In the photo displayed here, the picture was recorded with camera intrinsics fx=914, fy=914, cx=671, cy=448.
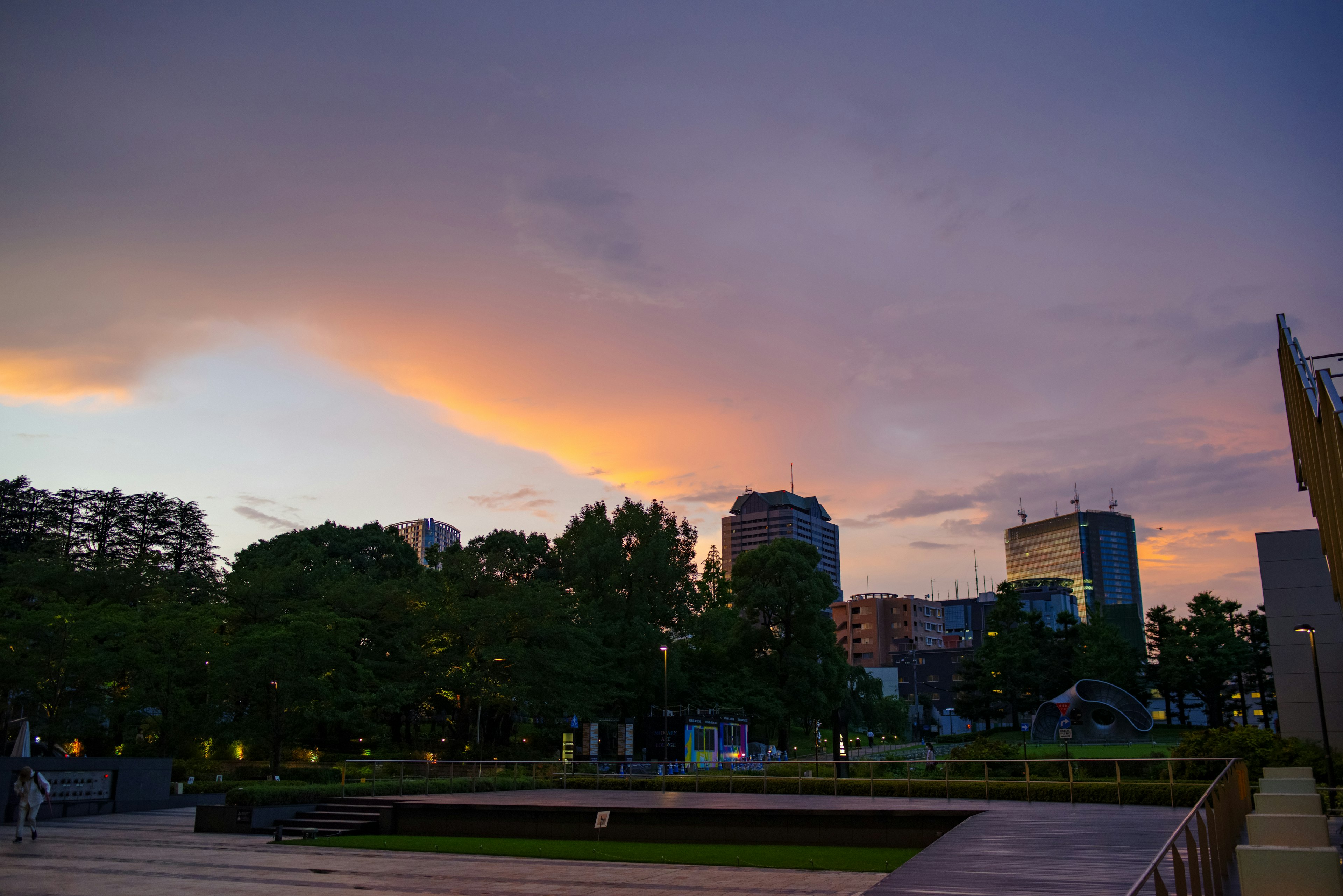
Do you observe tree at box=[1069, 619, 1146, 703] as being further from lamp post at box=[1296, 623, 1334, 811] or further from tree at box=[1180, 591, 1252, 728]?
lamp post at box=[1296, 623, 1334, 811]

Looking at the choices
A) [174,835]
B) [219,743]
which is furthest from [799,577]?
[174,835]

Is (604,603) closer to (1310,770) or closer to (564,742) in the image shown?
(564,742)

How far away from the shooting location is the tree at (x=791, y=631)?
61719 mm

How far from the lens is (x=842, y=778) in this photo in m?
23.3

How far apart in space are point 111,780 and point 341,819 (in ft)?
36.9

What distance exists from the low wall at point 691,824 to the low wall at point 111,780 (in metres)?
11.9

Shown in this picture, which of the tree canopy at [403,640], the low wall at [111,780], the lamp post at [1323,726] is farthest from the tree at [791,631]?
the low wall at [111,780]

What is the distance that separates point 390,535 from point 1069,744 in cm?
5711

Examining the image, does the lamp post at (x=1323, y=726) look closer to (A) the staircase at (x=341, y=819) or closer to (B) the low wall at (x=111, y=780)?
(A) the staircase at (x=341, y=819)

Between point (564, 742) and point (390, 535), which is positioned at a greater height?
point (390, 535)

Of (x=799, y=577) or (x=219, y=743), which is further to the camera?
(x=799, y=577)

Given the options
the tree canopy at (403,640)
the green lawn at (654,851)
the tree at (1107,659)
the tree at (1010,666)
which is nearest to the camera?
the green lawn at (654,851)

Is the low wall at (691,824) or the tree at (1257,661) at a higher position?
the tree at (1257,661)

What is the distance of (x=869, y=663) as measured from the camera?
173625 millimetres
